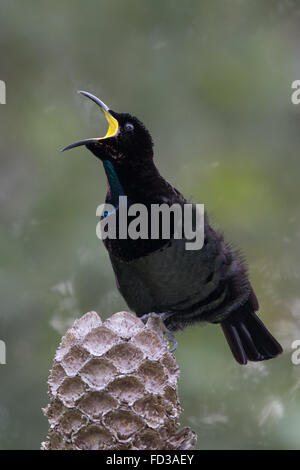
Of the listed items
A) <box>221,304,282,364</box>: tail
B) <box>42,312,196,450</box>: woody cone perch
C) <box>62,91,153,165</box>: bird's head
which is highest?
<box>62,91,153,165</box>: bird's head

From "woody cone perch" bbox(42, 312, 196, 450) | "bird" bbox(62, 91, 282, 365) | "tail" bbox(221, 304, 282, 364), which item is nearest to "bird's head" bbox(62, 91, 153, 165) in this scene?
"bird" bbox(62, 91, 282, 365)

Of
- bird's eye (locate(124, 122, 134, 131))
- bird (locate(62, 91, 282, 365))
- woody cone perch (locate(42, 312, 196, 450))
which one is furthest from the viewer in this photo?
bird's eye (locate(124, 122, 134, 131))

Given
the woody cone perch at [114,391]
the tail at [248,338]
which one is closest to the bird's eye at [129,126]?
the tail at [248,338]

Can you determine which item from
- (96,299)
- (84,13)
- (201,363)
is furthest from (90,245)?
(84,13)

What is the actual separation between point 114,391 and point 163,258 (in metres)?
1.10

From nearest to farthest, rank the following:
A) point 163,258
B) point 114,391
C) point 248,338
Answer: point 114,391 → point 163,258 → point 248,338

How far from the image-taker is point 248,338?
2.86 meters

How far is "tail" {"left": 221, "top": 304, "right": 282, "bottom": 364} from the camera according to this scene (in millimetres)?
2818

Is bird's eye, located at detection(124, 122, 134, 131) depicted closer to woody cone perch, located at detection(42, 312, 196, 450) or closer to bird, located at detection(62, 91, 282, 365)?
bird, located at detection(62, 91, 282, 365)

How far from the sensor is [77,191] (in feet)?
13.3

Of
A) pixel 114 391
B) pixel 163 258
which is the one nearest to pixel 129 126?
pixel 163 258

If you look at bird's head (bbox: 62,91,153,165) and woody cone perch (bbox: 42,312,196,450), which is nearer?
woody cone perch (bbox: 42,312,196,450)

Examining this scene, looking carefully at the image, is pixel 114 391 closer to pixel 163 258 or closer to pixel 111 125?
pixel 163 258

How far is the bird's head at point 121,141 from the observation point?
2.57m
